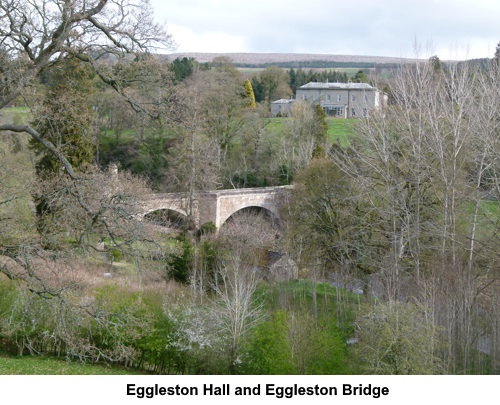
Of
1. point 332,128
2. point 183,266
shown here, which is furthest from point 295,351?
point 332,128

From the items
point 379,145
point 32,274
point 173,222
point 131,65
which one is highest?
point 131,65

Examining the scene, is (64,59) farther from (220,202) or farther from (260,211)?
(260,211)

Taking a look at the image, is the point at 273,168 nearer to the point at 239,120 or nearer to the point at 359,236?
the point at 239,120

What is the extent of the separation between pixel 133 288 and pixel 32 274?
8.51m

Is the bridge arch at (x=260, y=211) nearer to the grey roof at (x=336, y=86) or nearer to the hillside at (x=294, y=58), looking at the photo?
the grey roof at (x=336, y=86)

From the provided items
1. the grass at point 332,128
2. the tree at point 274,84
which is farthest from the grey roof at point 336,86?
the grass at point 332,128

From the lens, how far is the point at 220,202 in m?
32.8

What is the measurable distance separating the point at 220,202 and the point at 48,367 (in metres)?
21.6

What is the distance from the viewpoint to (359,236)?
20.7 metres

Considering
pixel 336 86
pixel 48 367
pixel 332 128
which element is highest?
pixel 336 86

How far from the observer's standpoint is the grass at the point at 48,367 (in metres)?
10.5

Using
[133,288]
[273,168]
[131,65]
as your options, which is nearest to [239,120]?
[273,168]

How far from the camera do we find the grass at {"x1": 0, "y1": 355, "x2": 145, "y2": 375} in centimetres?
1055

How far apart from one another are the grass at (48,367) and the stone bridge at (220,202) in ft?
48.5
